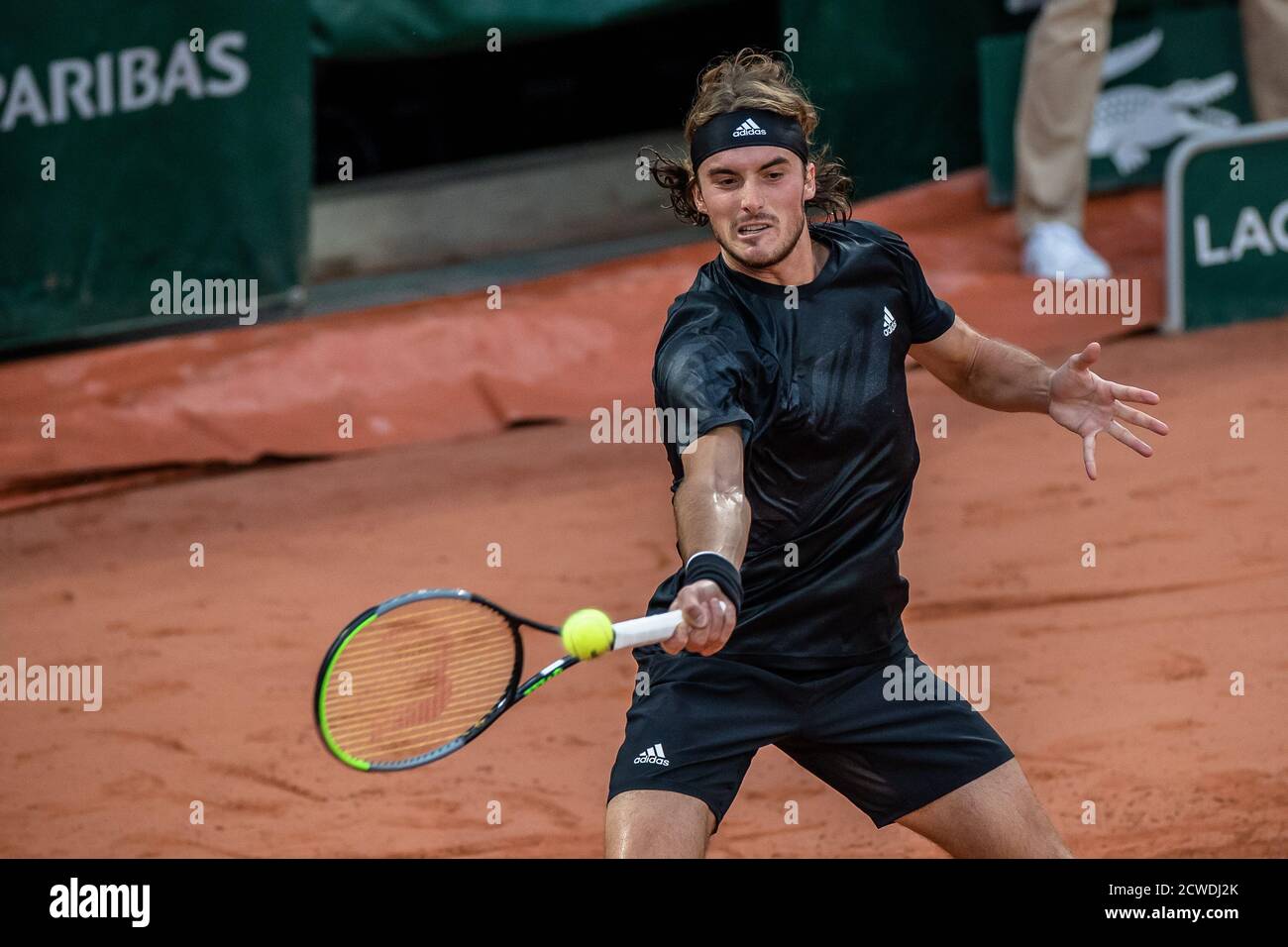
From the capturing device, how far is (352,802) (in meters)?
4.38

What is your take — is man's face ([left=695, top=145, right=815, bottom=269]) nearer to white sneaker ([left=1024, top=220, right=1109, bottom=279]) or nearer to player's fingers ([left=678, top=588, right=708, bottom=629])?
player's fingers ([left=678, top=588, right=708, bottom=629])

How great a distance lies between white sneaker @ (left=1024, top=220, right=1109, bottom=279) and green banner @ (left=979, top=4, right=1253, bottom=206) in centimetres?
62

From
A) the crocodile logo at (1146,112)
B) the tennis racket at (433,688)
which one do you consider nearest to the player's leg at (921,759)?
the tennis racket at (433,688)

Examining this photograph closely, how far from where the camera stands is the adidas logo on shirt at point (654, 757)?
301 cm

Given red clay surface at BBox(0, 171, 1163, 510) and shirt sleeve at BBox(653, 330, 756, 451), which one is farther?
red clay surface at BBox(0, 171, 1163, 510)

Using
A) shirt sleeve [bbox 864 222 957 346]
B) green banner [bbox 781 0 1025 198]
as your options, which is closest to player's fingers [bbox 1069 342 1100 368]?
shirt sleeve [bbox 864 222 957 346]

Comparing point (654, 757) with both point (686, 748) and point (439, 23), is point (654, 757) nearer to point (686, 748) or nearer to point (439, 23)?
point (686, 748)

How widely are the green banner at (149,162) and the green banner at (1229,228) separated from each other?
3.93 meters

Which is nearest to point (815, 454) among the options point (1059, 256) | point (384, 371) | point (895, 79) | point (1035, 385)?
point (1035, 385)

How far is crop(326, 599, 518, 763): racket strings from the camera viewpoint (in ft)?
9.95

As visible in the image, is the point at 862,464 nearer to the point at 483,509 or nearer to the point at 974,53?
the point at 483,509

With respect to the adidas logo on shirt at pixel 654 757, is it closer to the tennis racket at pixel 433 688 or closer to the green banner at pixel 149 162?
the tennis racket at pixel 433 688

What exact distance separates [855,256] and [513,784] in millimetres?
1870

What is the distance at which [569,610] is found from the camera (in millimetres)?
5363
